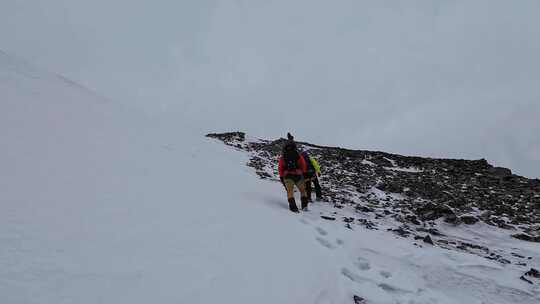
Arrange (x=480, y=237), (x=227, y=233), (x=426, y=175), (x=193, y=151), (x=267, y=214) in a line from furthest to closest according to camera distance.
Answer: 1. (x=426, y=175)
2. (x=193, y=151)
3. (x=480, y=237)
4. (x=267, y=214)
5. (x=227, y=233)

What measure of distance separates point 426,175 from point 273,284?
49.2 feet

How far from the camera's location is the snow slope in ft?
13.0

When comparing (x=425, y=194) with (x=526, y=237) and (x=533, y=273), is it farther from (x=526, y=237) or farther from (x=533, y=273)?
(x=533, y=273)

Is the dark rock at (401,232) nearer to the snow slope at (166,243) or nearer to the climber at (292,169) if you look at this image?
the snow slope at (166,243)

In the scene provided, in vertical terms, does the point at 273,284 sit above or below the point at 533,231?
below

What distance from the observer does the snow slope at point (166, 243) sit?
3967 millimetres

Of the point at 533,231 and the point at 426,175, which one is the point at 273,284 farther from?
the point at 426,175

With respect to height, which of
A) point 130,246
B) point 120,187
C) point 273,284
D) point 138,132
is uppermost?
point 138,132

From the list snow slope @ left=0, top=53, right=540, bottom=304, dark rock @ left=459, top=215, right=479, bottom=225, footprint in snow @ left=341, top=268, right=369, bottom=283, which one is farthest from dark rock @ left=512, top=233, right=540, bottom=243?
footprint in snow @ left=341, top=268, right=369, bottom=283

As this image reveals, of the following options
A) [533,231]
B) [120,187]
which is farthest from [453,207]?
[120,187]

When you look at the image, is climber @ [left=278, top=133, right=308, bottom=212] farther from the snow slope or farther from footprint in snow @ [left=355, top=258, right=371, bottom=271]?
footprint in snow @ [left=355, top=258, right=371, bottom=271]

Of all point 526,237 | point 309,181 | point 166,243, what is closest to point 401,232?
point 526,237

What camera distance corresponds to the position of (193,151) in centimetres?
1566

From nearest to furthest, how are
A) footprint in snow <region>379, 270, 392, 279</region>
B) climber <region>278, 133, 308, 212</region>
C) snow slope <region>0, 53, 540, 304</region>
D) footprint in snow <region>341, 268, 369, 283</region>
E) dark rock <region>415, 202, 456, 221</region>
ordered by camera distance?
snow slope <region>0, 53, 540, 304</region>, footprint in snow <region>341, 268, 369, 283</region>, footprint in snow <region>379, 270, 392, 279</region>, climber <region>278, 133, 308, 212</region>, dark rock <region>415, 202, 456, 221</region>
